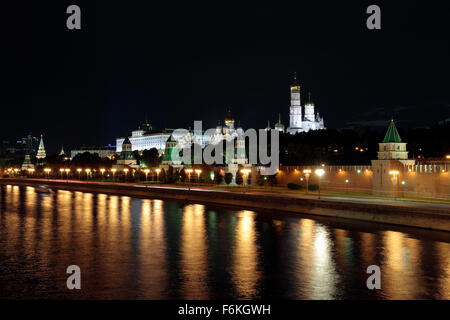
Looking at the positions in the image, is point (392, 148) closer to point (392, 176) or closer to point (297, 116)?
point (392, 176)

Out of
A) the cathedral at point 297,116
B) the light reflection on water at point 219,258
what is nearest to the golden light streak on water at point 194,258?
the light reflection on water at point 219,258

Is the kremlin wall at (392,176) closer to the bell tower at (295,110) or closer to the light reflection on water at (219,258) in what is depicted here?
the light reflection on water at (219,258)

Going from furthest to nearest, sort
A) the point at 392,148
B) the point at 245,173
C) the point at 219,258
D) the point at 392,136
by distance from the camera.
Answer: the point at 245,173, the point at 392,136, the point at 392,148, the point at 219,258

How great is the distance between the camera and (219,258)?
57.4ft

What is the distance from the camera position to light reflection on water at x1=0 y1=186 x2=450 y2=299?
13.1 m

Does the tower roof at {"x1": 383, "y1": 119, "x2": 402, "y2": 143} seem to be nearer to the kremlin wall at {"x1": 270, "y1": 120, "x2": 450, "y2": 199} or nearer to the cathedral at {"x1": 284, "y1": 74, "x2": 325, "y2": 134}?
the kremlin wall at {"x1": 270, "y1": 120, "x2": 450, "y2": 199}

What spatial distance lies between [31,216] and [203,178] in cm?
3017

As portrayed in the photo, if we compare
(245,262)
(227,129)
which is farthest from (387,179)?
(227,129)

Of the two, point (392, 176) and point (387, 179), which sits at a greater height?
point (392, 176)

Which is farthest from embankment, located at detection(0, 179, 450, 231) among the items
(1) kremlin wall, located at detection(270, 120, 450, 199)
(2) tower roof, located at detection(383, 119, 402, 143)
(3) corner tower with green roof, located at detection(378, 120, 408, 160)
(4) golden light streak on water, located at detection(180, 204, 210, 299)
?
(2) tower roof, located at detection(383, 119, 402, 143)

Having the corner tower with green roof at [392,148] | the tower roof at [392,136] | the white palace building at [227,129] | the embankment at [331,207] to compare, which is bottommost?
the embankment at [331,207]

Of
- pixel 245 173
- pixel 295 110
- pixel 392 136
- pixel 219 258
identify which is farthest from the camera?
pixel 295 110

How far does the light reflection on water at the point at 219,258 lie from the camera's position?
1315cm
